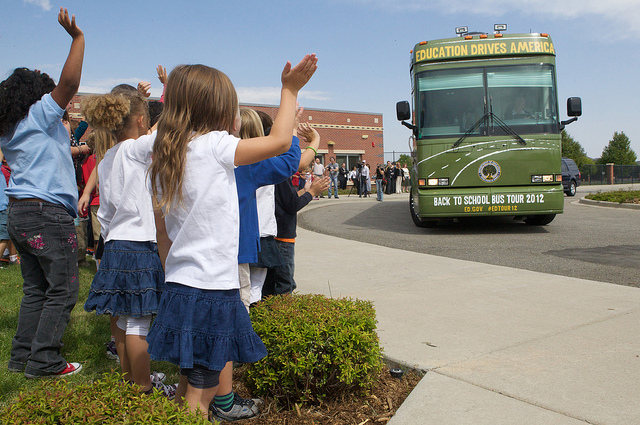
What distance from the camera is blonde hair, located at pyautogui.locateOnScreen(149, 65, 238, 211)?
79.9 inches

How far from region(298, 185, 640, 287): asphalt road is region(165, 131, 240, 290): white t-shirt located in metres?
4.62

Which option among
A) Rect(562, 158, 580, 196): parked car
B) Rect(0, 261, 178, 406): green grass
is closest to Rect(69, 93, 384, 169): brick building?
Rect(562, 158, 580, 196): parked car

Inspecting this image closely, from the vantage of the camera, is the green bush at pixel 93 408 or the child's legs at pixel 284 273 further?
the child's legs at pixel 284 273

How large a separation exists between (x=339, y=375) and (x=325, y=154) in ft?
129

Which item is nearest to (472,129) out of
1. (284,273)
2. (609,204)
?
(284,273)

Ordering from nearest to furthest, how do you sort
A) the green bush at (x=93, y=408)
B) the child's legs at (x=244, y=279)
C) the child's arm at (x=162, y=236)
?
1. the green bush at (x=93, y=408)
2. the child's arm at (x=162, y=236)
3. the child's legs at (x=244, y=279)

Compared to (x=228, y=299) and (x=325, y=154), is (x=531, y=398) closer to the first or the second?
(x=228, y=299)

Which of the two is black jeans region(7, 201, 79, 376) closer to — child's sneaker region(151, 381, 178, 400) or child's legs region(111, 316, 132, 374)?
child's legs region(111, 316, 132, 374)

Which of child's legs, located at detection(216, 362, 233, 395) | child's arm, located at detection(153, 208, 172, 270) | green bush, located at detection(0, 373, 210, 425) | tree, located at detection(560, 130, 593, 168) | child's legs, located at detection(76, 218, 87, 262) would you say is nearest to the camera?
green bush, located at detection(0, 373, 210, 425)

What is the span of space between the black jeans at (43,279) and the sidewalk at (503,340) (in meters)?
2.00

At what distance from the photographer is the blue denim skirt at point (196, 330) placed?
6.61 feet

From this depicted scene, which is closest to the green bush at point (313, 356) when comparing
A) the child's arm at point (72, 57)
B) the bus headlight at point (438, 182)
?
the child's arm at point (72, 57)

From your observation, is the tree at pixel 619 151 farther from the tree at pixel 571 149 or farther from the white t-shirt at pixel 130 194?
the white t-shirt at pixel 130 194

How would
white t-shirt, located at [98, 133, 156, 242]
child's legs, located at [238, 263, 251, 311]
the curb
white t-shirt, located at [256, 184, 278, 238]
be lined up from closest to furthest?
child's legs, located at [238, 263, 251, 311] < white t-shirt, located at [98, 133, 156, 242] < white t-shirt, located at [256, 184, 278, 238] < the curb
